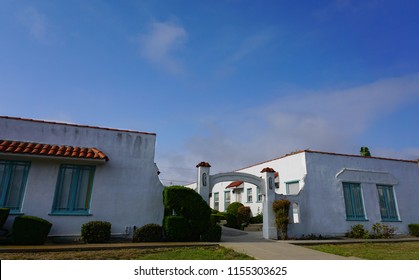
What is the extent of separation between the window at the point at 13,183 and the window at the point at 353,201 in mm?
15767

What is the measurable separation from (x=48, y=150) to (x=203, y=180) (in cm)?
658

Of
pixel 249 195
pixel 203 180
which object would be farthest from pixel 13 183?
pixel 249 195

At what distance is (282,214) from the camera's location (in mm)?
13250

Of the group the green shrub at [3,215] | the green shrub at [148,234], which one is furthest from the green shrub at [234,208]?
the green shrub at [3,215]

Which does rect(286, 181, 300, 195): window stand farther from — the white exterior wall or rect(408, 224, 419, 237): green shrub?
rect(408, 224, 419, 237): green shrub

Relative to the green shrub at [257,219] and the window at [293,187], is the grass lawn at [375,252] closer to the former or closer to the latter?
the window at [293,187]

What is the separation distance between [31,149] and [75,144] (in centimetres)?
171

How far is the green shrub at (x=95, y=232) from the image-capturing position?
1040cm

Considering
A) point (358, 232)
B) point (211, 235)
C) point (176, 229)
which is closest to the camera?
point (176, 229)

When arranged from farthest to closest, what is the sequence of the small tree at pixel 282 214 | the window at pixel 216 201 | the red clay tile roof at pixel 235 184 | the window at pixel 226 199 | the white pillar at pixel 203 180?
1. the window at pixel 216 201
2. the window at pixel 226 199
3. the red clay tile roof at pixel 235 184
4. the small tree at pixel 282 214
5. the white pillar at pixel 203 180

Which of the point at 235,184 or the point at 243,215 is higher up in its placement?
the point at 235,184

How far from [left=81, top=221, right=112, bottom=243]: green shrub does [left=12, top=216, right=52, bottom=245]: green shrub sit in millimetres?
1382

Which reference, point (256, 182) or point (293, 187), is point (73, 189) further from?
point (293, 187)

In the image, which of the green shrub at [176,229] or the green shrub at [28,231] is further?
the green shrub at [176,229]
